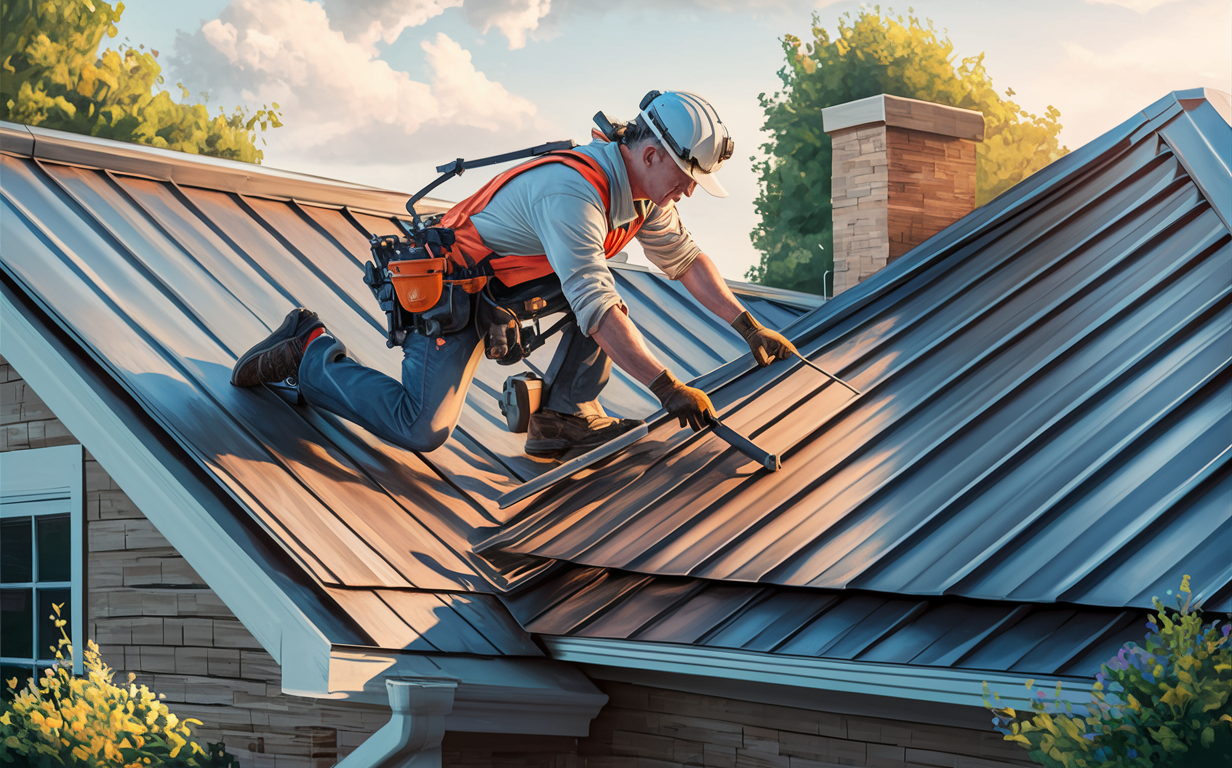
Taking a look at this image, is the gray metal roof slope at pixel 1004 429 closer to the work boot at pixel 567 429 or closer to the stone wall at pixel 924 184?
the work boot at pixel 567 429

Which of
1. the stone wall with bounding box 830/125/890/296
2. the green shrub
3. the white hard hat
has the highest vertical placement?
the stone wall with bounding box 830/125/890/296

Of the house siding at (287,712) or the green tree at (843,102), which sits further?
the green tree at (843,102)

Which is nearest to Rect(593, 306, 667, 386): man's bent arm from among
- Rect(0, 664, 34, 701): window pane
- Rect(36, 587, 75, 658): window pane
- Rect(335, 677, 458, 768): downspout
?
Rect(335, 677, 458, 768): downspout

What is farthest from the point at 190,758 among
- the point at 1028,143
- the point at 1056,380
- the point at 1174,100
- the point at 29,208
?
the point at 1028,143

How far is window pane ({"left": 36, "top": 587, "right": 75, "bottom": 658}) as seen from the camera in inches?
233

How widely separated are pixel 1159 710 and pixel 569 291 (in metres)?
3.00

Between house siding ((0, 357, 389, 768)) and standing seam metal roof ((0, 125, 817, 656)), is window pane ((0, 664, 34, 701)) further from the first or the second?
standing seam metal roof ((0, 125, 817, 656))

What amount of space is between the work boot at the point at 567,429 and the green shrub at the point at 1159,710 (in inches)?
131

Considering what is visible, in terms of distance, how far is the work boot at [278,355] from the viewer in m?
5.83

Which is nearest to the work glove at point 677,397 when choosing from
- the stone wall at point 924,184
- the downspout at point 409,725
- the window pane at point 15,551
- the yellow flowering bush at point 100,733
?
the downspout at point 409,725

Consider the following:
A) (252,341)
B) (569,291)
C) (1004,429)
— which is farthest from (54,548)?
(1004,429)

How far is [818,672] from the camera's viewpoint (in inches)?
161

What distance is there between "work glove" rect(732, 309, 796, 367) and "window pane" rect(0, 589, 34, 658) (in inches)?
155

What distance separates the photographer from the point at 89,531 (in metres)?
5.78
